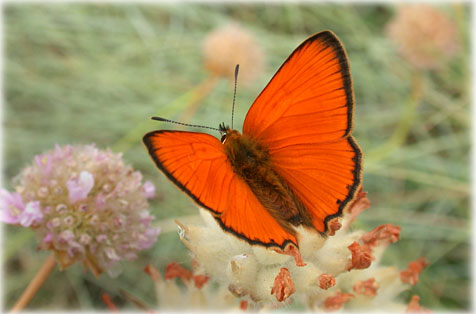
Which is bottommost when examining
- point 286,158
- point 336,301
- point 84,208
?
point 336,301

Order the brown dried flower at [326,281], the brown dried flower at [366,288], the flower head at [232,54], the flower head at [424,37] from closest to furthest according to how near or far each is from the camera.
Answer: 1. the brown dried flower at [326,281]
2. the brown dried flower at [366,288]
3. the flower head at [232,54]
4. the flower head at [424,37]

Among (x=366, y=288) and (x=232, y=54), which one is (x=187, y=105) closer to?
(x=232, y=54)

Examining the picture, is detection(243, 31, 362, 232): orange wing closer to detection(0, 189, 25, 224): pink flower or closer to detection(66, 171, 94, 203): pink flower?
detection(66, 171, 94, 203): pink flower

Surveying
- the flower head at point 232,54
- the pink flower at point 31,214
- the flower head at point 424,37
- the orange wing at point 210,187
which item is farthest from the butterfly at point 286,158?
the flower head at point 424,37

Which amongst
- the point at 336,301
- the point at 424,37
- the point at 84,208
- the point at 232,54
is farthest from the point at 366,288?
the point at 424,37

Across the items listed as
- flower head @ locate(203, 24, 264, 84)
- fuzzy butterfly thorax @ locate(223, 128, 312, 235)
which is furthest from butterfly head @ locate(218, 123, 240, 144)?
flower head @ locate(203, 24, 264, 84)

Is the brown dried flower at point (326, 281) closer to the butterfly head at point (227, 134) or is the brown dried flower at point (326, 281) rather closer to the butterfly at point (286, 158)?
the butterfly at point (286, 158)
